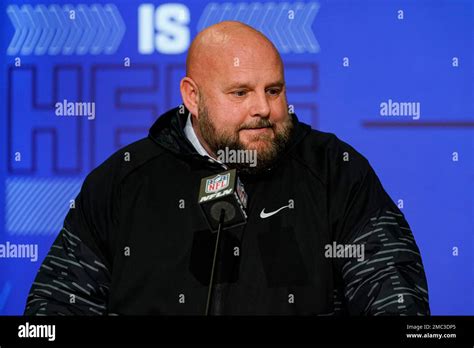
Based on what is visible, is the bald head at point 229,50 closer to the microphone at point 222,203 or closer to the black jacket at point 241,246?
the black jacket at point 241,246

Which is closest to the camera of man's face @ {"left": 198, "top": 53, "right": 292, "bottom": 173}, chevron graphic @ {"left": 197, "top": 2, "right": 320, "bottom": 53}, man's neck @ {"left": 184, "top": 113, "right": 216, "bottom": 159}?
man's face @ {"left": 198, "top": 53, "right": 292, "bottom": 173}

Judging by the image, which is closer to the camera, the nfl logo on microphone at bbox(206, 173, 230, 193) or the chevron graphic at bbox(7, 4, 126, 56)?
the nfl logo on microphone at bbox(206, 173, 230, 193)

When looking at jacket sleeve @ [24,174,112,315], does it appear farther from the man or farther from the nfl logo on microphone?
the nfl logo on microphone

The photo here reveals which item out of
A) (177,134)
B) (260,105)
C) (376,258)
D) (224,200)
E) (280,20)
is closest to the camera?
(224,200)

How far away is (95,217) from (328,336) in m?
0.81

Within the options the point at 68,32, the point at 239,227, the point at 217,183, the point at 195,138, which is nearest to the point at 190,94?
the point at 195,138

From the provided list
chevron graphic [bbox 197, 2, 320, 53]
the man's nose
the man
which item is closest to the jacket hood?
the man

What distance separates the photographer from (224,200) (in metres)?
1.37

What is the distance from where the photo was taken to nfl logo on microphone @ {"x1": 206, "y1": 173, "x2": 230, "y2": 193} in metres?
1.38

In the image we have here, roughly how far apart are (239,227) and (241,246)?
1.5 inches

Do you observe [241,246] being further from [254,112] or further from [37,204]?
[37,204]

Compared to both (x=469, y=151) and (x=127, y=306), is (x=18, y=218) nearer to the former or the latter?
(x=127, y=306)

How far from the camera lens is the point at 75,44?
234 centimetres

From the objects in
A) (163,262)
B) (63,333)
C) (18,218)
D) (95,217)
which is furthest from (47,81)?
(63,333)
